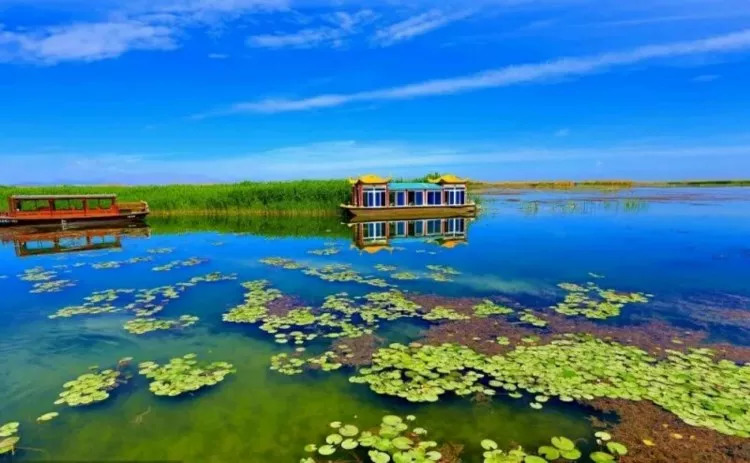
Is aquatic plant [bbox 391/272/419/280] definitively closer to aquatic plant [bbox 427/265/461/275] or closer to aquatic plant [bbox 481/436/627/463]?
aquatic plant [bbox 427/265/461/275]

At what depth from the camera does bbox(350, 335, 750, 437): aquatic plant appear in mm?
4980

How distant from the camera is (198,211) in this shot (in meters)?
32.2

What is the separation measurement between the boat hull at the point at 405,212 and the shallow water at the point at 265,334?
19.0ft

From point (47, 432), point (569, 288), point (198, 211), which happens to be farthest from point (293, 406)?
point (198, 211)

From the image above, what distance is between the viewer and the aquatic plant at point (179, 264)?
42.9 ft

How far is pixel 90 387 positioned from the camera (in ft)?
18.6

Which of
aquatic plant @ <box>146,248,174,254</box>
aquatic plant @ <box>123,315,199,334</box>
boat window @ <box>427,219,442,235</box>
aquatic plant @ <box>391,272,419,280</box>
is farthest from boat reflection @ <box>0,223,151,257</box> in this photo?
boat window @ <box>427,219,442,235</box>

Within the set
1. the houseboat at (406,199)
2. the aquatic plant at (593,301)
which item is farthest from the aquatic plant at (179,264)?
the houseboat at (406,199)

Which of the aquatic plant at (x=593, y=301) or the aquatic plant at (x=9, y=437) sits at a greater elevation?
the aquatic plant at (x=593, y=301)

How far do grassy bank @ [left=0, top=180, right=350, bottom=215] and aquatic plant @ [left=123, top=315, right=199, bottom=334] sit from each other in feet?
72.4

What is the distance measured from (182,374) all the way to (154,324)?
2.53 metres

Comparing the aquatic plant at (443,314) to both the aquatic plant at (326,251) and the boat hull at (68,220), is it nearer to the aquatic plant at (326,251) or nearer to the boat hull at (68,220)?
the aquatic plant at (326,251)

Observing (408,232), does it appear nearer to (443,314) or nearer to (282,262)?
(282,262)

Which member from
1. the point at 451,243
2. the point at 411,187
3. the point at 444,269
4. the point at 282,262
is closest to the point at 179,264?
the point at 282,262
